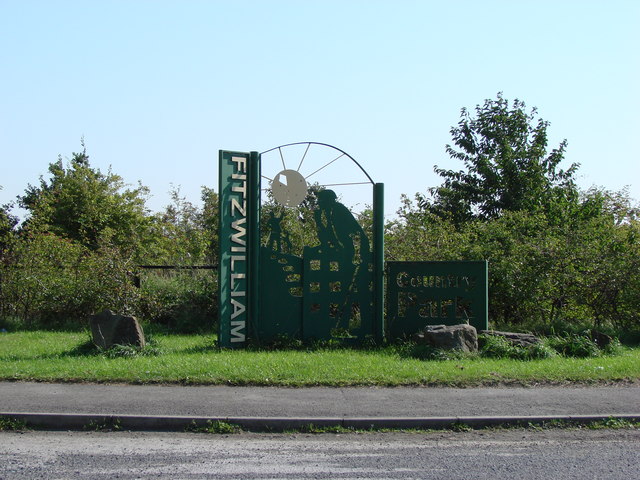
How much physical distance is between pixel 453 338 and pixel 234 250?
392cm

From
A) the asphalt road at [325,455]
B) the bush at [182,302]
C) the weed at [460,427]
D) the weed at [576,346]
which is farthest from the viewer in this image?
the bush at [182,302]

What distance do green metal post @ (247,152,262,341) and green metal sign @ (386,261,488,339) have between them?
7.84 ft

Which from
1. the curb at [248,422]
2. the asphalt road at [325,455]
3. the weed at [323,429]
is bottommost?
the asphalt road at [325,455]

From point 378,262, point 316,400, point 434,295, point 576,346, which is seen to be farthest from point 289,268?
point 576,346

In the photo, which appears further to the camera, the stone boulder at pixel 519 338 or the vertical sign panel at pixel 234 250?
the vertical sign panel at pixel 234 250

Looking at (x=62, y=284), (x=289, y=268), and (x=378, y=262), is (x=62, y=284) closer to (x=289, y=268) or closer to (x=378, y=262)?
(x=289, y=268)

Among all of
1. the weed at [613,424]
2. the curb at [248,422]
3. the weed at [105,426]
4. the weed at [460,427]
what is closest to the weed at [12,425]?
the curb at [248,422]

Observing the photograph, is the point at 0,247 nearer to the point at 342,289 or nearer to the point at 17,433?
the point at 342,289

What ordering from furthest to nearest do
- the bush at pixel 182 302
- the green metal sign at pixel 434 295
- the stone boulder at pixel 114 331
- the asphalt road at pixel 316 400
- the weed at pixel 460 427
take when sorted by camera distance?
the bush at pixel 182 302
the green metal sign at pixel 434 295
the stone boulder at pixel 114 331
the asphalt road at pixel 316 400
the weed at pixel 460 427

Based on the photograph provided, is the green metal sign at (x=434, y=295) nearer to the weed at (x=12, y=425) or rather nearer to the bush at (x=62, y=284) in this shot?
the bush at (x=62, y=284)

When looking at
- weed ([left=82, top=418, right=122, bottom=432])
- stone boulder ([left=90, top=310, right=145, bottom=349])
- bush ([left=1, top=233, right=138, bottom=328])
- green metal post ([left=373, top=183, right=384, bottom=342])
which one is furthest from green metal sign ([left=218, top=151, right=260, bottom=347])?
weed ([left=82, top=418, right=122, bottom=432])

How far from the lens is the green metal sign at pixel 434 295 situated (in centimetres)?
1173

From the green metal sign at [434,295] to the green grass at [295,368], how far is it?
3.25ft

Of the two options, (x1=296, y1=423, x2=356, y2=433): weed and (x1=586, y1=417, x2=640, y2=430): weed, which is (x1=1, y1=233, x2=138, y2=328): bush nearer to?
(x1=296, y1=423, x2=356, y2=433): weed
